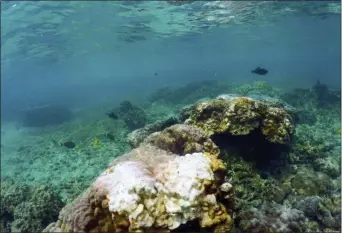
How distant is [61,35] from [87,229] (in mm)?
37644

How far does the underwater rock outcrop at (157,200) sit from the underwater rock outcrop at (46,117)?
3219 centimetres

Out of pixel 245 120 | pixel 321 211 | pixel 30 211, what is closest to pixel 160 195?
pixel 245 120

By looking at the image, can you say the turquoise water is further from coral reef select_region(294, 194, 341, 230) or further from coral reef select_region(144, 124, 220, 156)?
coral reef select_region(144, 124, 220, 156)

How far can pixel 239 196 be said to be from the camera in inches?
357

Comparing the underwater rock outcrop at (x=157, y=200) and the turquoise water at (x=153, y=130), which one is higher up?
the underwater rock outcrop at (x=157, y=200)

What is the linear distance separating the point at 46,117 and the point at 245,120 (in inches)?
1304

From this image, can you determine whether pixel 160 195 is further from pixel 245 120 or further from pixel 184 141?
pixel 245 120

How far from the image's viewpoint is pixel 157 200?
4.72 metres

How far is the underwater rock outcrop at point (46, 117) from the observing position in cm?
3672

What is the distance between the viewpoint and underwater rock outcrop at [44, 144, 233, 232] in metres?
4.58

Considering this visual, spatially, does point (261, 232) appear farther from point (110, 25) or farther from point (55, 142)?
point (110, 25)

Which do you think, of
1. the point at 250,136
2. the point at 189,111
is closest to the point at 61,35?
the point at 189,111

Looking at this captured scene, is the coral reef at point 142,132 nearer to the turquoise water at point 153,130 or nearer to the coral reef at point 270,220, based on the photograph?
the turquoise water at point 153,130

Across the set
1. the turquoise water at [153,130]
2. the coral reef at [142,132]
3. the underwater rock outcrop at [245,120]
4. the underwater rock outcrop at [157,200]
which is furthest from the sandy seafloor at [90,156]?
the underwater rock outcrop at [157,200]
